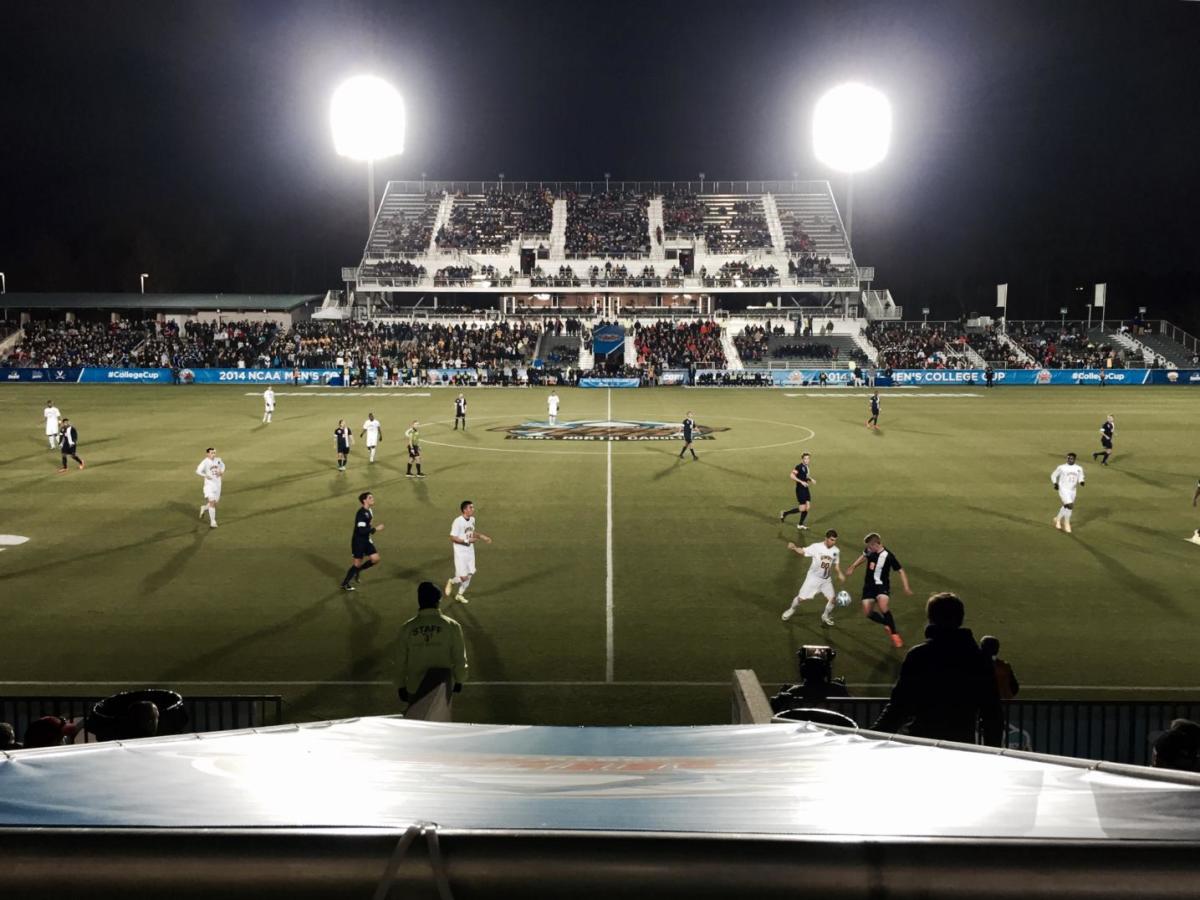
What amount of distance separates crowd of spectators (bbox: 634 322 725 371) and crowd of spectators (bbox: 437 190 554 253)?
1984cm

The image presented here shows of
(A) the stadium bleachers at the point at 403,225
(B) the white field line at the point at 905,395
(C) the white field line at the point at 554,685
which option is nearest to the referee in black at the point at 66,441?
(C) the white field line at the point at 554,685

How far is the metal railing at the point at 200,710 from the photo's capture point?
31.4 ft

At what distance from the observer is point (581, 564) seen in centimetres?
1897

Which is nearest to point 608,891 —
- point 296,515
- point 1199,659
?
point 1199,659

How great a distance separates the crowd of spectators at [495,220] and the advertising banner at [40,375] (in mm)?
33991

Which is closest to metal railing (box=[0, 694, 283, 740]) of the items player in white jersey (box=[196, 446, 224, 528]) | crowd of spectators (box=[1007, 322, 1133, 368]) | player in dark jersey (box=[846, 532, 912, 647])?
player in dark jersey (box=[846, 532, 912, 647])

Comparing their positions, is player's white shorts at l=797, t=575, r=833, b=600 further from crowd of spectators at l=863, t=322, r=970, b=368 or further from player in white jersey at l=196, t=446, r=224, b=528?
crowd of spectators at l=863, t=322, r=970, b=368

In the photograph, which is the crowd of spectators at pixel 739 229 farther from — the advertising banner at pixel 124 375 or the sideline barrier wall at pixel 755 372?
the advertising banner at pixel 124 375

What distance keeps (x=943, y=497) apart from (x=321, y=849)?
2546 cm

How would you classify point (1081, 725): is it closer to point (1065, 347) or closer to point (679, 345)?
point (679, 345)

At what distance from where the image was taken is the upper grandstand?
87688 mm

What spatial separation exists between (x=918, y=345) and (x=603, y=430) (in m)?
44.4

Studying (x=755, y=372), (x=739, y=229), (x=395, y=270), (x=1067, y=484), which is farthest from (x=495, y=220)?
(x=1067, y=484)

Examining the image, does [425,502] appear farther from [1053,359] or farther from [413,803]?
[1053,359]
